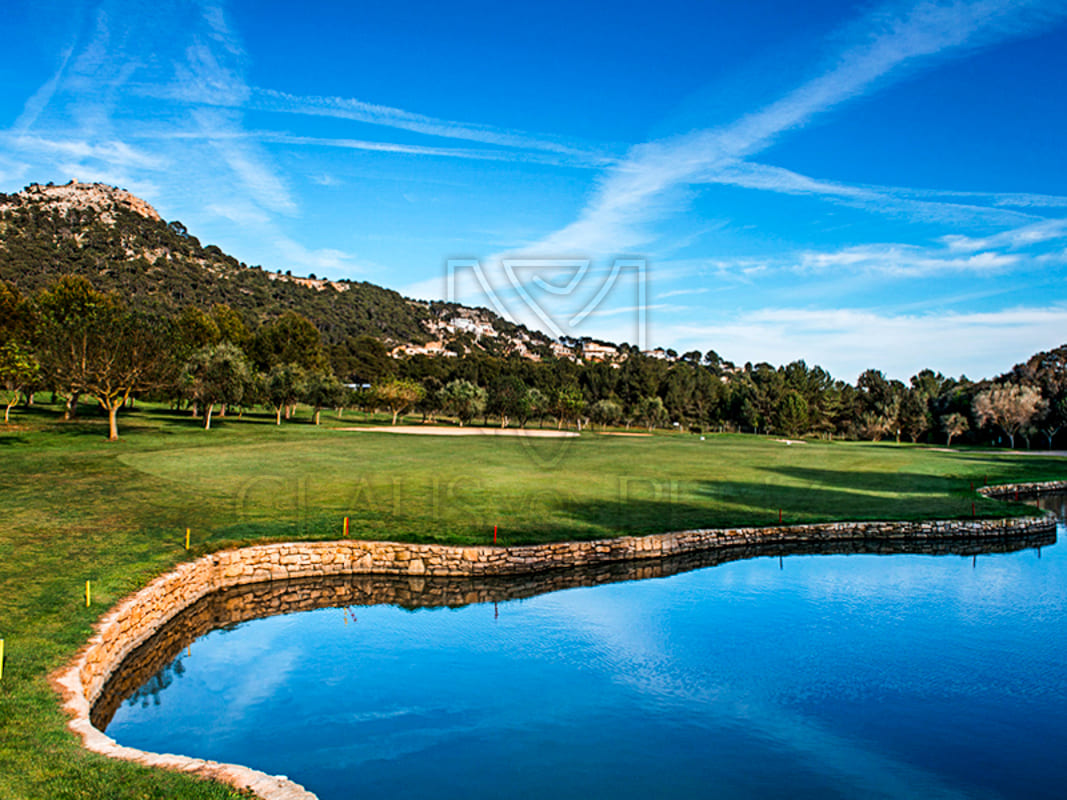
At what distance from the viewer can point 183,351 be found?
60.5 m

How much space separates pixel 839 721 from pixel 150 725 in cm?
1224

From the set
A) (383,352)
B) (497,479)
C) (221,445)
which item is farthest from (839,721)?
(383,352)

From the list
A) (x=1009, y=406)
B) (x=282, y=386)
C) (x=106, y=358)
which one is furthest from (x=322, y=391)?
(x=1009, y=406)

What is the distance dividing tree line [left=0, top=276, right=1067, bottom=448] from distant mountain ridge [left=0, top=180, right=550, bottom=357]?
883 inches

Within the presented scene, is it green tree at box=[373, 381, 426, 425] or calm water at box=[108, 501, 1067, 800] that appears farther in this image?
green tree at box=[373, 381, 426, 425]

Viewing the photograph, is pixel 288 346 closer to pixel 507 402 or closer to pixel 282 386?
pixel 282 386

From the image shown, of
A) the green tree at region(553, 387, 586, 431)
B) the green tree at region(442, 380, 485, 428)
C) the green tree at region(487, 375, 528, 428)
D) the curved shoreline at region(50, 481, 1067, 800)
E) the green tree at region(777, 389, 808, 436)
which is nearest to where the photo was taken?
the curved shoreline at region(50, 481, 1067, 800)

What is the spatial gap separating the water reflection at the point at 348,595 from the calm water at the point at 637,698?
11.4 inches

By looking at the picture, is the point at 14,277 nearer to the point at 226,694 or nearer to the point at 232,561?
→ the point at 232,561

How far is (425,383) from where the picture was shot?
4500 inches

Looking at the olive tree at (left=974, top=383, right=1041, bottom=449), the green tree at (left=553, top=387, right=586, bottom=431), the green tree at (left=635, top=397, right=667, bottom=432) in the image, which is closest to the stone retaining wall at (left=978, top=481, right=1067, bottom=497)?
the olive tree at (left=974, top=383, right=1041, bottom=449)

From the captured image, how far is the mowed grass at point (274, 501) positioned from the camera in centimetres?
1018

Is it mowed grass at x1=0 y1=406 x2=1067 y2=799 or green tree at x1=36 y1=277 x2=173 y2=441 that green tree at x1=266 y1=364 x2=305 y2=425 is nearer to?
mowed grass at x1=0 y1=406 x2=1067 y2=799

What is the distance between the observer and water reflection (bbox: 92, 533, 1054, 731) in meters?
13.3
